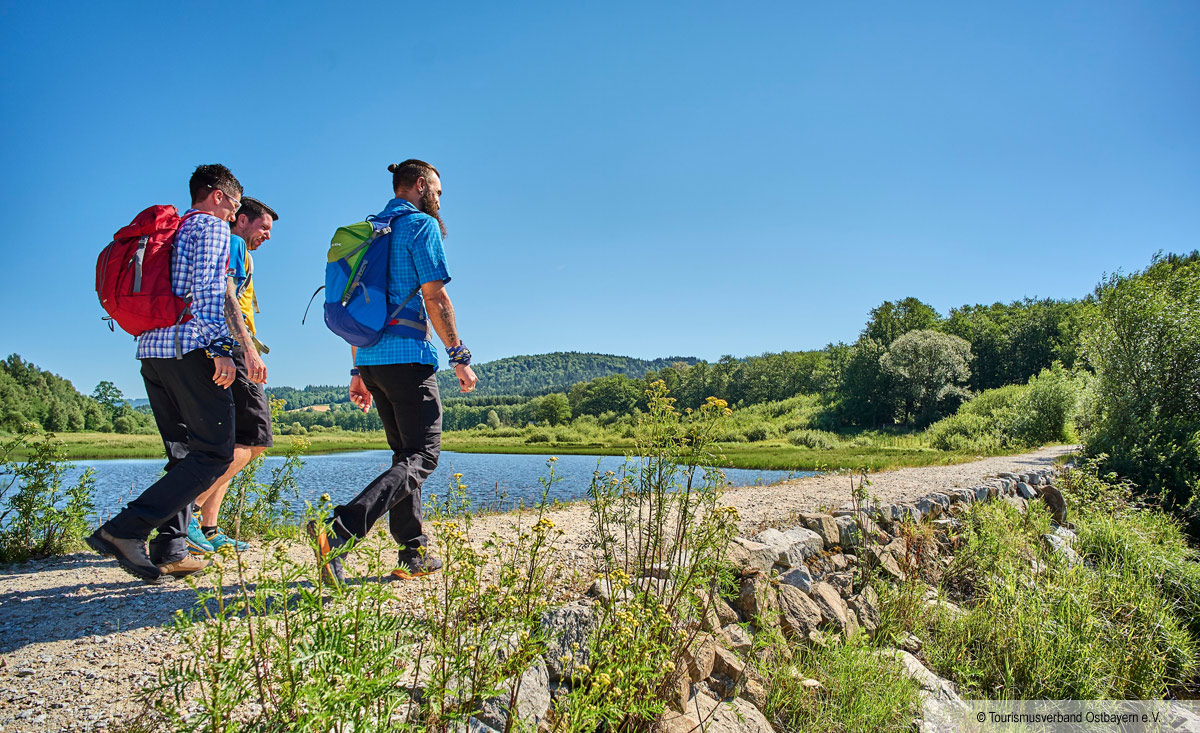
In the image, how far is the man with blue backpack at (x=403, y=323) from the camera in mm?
3342

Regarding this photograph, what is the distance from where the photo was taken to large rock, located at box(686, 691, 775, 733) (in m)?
2.81

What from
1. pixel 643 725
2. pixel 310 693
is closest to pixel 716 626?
pixel 643 725

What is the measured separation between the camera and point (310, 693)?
1.30 metres

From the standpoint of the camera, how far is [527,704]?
2.32m

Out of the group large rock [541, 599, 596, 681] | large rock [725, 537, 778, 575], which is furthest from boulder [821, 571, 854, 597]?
large rock [541, 599, 596, 681]

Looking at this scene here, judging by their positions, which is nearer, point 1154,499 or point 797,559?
point 797,559

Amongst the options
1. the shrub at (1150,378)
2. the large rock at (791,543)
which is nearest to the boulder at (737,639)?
the large rock at (791,543)

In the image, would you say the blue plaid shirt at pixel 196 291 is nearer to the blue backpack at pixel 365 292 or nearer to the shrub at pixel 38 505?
the blue backpack at pixel 365 292

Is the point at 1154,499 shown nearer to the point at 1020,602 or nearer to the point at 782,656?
the point at 1020,602

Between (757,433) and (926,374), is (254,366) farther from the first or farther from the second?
(926,374)

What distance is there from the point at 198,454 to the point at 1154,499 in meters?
14.7

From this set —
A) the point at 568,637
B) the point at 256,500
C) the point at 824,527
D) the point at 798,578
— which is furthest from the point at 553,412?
the point at 568,637

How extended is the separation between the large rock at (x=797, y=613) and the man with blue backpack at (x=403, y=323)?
254cm

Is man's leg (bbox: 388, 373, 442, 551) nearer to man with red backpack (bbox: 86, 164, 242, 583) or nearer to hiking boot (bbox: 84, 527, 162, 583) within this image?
man with red backpack (bbox: 86, 164, 242, 583)
